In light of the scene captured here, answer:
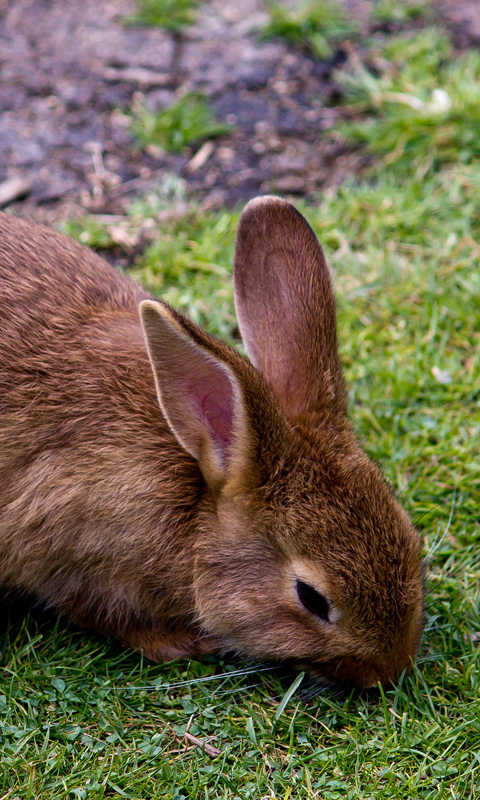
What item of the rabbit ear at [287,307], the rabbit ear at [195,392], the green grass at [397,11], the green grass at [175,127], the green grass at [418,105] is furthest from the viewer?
the green grass at [397,11]

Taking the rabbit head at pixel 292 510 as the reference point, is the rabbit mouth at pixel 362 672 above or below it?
below

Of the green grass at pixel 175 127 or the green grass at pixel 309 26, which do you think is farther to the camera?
the green grass at pixel 309 26

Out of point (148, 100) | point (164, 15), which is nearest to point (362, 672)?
point (148, 100)

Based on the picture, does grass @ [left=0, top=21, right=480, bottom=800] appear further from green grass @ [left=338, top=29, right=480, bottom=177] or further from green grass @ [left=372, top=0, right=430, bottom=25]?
green grass @ [left=372, top=0, right=430, bottom=25]

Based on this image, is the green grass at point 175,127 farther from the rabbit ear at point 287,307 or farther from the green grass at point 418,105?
the rabbit ear at point 287,307

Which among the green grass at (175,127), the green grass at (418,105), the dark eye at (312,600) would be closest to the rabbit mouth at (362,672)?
the dark eye at (312,600)

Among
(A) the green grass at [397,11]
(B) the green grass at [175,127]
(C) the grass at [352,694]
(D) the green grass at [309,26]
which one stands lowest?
(C) the grass at [352,694]

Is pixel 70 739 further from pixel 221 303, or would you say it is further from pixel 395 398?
pixel 221 303

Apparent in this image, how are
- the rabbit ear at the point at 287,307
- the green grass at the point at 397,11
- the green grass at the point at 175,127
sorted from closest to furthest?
the rabbit ear at the point at 287,307, the green grass at the point at 175,127, the green grass at the point at 397,11
